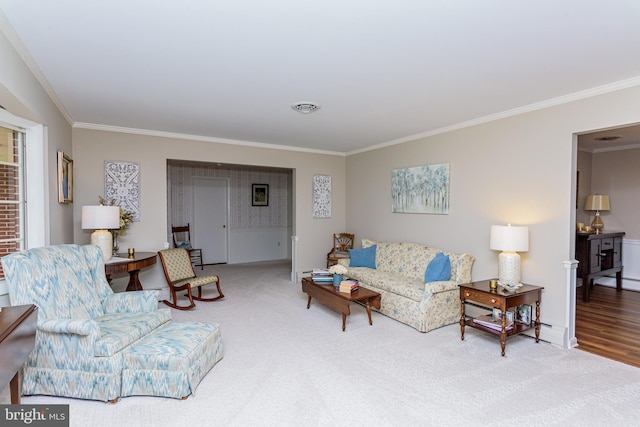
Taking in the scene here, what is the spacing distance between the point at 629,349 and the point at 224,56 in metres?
4.31

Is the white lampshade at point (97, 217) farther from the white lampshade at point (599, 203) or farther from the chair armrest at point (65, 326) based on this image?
the white lampshade at point (599, 203)

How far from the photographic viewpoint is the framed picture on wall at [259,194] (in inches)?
315

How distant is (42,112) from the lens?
2881 mm

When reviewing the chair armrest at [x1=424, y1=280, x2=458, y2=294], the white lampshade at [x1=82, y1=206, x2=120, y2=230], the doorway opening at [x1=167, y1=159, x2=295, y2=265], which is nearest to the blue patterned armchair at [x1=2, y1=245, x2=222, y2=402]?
the white lampshade at [x1=82, y1=206, x2=120, y2=230]

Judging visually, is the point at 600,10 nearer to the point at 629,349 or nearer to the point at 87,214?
the point at 629,349

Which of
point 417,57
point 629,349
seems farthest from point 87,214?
point 629,349

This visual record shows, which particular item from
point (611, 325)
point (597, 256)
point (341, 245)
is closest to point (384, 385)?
point (611, 325)

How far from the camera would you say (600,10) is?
1.81 metres

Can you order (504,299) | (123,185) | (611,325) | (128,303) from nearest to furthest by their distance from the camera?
(128,303) → (504,299) → (611,325) → (123,185)

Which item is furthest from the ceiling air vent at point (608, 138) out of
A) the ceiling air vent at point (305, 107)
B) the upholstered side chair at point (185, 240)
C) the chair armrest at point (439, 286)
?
the upholstered side chair at point (185, 240)

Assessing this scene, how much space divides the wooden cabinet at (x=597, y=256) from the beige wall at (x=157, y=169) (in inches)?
156

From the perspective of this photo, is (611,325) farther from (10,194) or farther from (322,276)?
(10,194)

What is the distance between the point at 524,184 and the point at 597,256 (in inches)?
100

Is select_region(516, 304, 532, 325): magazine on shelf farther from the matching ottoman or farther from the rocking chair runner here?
the rocking chair runner
